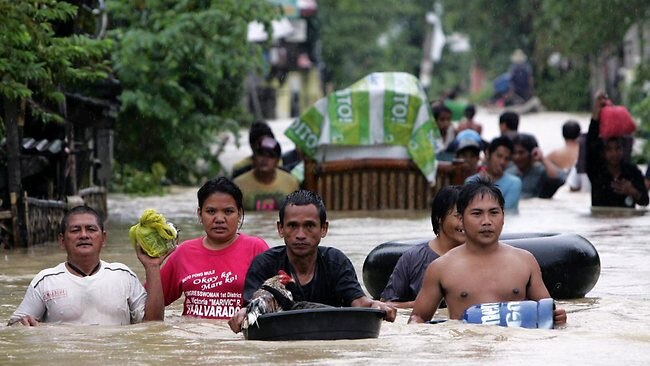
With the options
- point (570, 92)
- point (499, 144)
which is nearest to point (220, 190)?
point (499, 144)

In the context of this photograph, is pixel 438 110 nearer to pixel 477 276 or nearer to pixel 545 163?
pixel 545 163

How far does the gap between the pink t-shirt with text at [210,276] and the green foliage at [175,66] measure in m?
15.2

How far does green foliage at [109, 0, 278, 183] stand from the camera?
25703 mm

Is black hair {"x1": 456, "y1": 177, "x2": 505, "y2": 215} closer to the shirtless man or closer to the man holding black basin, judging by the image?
the shirtless man

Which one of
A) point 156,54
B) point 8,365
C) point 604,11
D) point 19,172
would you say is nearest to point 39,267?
point 19,172

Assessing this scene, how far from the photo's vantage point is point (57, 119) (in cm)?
1631

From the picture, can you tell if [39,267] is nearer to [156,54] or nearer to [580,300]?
[580,300]

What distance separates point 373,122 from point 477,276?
12.1 meters

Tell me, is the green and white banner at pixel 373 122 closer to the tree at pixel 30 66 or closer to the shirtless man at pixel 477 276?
the tree at pixel 30 66

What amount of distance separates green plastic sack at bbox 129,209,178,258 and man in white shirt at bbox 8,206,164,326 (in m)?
0.06

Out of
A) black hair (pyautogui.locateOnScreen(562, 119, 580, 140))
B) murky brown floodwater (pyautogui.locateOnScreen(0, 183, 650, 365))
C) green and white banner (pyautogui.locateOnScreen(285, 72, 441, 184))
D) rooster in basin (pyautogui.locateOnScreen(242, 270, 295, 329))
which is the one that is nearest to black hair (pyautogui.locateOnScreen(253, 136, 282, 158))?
green and white banner (pyautogui.locateOnScreen(285, 72, 441, 184))

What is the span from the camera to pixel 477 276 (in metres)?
9.62

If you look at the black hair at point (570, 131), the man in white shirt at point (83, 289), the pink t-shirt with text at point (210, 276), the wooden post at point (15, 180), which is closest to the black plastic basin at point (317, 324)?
the pink t-shirt with text at point (210, 276)

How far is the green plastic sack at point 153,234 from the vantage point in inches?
368
